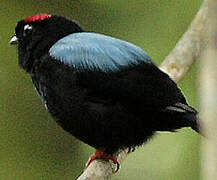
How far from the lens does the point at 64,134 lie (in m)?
4.95

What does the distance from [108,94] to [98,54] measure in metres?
0.23

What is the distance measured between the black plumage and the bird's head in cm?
24

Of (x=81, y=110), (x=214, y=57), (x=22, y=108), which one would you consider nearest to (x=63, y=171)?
(x=22, y=108)

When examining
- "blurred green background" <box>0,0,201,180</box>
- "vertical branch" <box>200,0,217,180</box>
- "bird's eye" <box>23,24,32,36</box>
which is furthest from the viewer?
"blurred green background" <box>0,0,201,180</box>

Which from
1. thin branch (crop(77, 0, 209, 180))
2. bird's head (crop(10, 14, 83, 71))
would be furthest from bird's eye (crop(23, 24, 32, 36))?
Result: thin branch (crop(77, 0, 209, 180))

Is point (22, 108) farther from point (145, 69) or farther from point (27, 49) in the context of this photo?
point (145, 69)

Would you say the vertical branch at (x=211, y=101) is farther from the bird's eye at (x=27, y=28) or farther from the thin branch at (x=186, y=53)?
the bird's eye at (x=27, y=28)

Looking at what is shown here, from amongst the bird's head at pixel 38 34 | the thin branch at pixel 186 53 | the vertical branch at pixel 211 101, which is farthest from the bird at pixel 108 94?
the vertical branch at pixel 211 101

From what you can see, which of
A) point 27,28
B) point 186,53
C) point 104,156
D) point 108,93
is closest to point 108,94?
point 108,93

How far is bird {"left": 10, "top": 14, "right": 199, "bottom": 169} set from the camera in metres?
3.03

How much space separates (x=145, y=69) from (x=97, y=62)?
0.27 meters

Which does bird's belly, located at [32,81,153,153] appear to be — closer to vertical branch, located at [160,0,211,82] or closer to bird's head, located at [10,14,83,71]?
bird's head, located at [10,14,83,71]

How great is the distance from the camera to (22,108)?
488 cm

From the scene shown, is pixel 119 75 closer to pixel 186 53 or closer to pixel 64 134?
pixel 186 53
